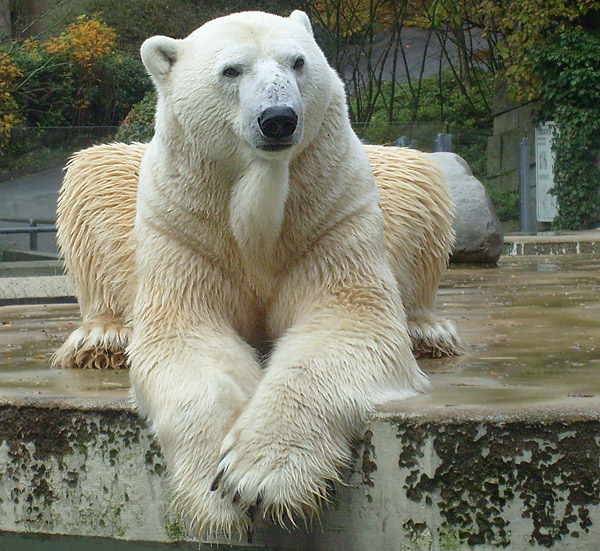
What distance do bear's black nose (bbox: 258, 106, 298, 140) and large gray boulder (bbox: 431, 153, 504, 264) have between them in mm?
4511

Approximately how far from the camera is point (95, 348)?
3121 millimetres

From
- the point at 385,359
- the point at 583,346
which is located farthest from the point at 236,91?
the point at 583,346

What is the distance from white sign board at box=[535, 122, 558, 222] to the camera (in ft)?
45.9

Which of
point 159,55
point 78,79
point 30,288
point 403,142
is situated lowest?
point 30,288

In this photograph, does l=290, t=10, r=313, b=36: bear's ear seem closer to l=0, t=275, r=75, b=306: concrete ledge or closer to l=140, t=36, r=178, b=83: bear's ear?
l=140, t=36, r=178, b=83: bear's ear

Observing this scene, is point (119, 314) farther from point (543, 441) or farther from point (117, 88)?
point (117, 88)

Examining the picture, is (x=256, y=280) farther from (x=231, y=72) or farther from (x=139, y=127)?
(x=139, y=127)

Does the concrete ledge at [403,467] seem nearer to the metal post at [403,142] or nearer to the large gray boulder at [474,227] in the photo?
the large gray boulder at [474,227]

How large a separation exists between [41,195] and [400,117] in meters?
10.9

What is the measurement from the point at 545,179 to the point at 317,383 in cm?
1253

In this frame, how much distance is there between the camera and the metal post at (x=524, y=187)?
12.4 meters

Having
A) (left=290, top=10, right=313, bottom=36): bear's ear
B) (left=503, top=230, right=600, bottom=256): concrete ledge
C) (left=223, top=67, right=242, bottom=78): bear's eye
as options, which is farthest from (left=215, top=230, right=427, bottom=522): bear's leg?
(left=503, top=230, right=600, bottom=256): concrete ledge

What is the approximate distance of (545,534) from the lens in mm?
2031

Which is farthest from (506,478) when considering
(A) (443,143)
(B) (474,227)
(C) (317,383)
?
(A) (443,143)
